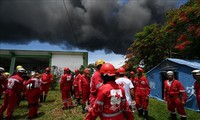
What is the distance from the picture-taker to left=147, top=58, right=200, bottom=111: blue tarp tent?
10344 mm

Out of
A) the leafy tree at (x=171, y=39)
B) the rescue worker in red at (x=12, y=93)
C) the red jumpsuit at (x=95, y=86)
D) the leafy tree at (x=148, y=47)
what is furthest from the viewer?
the leafy tree at (x=148, y=47)

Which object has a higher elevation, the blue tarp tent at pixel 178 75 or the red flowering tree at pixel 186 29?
the red flowering tree at pixel 186 29

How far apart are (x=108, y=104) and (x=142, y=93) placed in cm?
517

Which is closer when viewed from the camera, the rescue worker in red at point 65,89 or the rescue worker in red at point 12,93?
the rescue worker in red at point 12,93

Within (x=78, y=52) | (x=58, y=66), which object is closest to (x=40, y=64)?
(x=58, y=66)

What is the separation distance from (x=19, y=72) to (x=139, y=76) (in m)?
5.39

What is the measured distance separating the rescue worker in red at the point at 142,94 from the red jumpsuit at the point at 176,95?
890 millimetres

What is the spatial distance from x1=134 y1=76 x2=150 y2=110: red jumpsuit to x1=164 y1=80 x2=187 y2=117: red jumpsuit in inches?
34.1

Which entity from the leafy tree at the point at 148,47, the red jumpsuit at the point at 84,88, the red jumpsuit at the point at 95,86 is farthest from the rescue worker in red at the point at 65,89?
the leafy tree at the point at 148,47

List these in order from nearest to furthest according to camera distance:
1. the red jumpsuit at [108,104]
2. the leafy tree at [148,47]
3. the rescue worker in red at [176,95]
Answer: the red jumpsuit at [108,104] → the rescue worker in red at [176,95] → the leafy tree at [148,47]

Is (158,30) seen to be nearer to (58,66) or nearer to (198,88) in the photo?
(58,66)

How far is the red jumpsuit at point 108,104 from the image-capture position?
3074mm

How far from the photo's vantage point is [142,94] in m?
7.88

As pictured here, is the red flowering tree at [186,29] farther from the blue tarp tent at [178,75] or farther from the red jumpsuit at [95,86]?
the red jumpsuit at [95,86]
